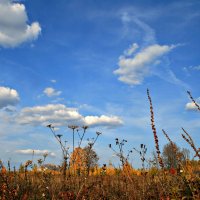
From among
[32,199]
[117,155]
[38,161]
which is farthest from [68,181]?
[117,155]

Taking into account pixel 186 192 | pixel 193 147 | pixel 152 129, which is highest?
pixel 152 129

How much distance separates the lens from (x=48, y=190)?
22.6ft

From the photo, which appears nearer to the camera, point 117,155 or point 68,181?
point 117,155

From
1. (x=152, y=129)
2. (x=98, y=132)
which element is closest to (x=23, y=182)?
(x=98, y=132)

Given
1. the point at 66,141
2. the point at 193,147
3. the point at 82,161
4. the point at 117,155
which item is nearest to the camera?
the point at 193,147

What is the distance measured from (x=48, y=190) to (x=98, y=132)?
203cm

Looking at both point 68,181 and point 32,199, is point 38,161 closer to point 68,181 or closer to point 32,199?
point 68,181

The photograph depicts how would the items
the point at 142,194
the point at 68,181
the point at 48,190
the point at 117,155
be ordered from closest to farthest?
the point at 117,155
the point at 142,194
the point at 48,190
the point at 68,181

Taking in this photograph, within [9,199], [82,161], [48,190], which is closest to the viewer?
[9,199]

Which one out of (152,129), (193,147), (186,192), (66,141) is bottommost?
(186,192)

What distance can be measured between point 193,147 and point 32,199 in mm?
3758

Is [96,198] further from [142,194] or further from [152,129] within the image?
[152,129]

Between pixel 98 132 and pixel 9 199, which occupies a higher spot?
pixel 98 132

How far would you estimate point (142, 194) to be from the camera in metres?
6.45
